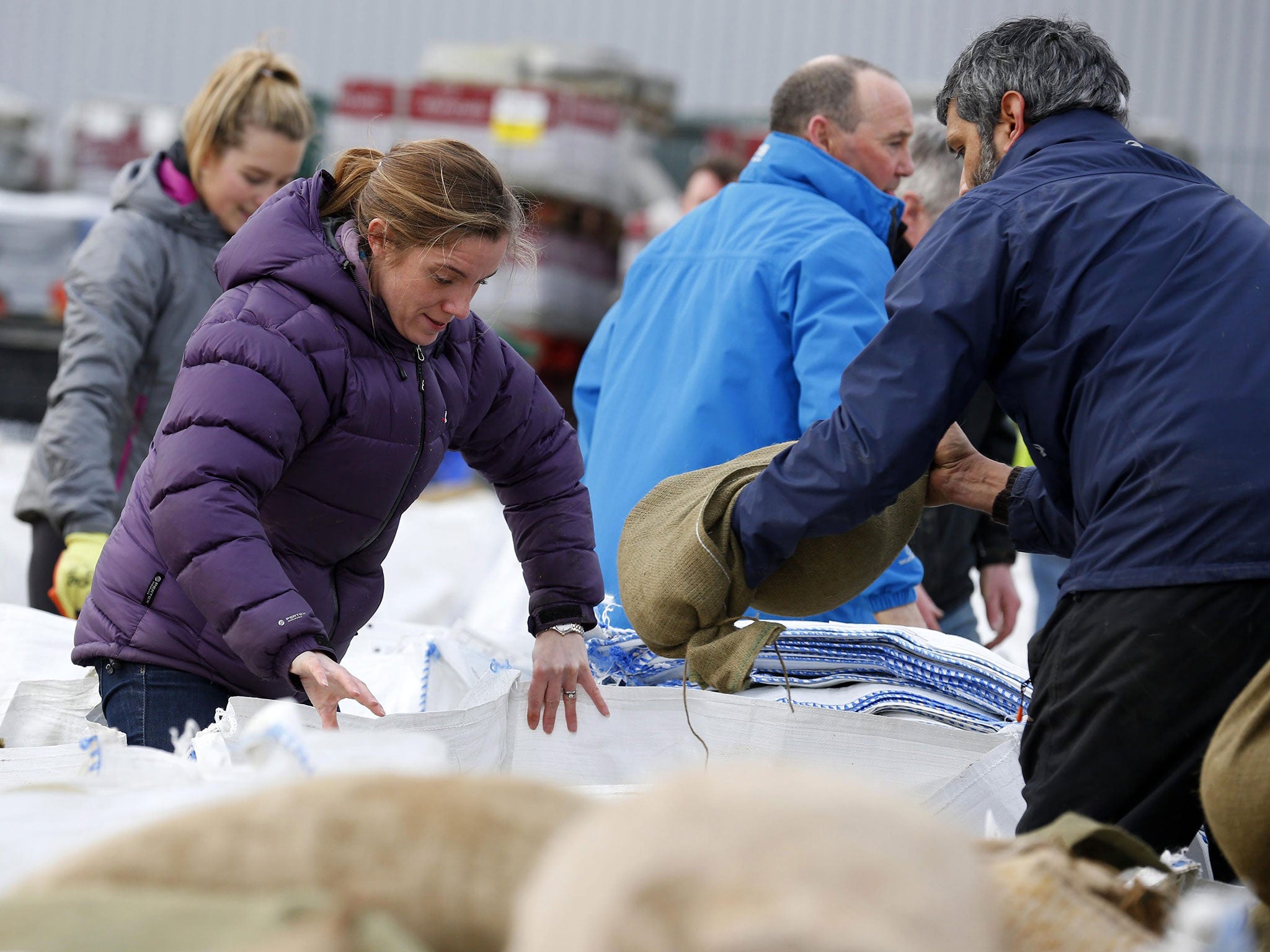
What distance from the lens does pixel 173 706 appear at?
2023mm

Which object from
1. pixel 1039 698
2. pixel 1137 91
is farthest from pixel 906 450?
pixel 1137 91

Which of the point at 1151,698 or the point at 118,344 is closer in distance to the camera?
the point at 1151,698

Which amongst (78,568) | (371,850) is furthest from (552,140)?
(371,850)

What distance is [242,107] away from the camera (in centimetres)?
293

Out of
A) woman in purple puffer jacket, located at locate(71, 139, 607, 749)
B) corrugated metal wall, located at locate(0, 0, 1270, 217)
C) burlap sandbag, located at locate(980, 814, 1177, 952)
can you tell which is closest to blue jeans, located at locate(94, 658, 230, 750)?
woman in purple puffer jacket, located at locate(71, 139, 607, 749)

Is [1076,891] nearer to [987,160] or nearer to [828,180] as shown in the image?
[987,160]

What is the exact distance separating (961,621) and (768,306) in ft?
3.52

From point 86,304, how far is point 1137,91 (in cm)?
1018

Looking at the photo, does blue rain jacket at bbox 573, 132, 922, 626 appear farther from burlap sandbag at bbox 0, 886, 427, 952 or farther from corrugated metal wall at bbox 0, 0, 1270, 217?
corrugated metal wall at bbox 0, 0, 1270, 217

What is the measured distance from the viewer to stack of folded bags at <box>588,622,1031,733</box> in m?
2.23

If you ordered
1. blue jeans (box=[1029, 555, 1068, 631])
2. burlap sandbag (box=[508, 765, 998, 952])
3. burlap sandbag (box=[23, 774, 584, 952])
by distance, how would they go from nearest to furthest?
burlap sandbag (box=[508, 765, 998, 952]), burlap sandbag (box=[23, 774, 584, 952]), blue jeans (box=[1029, 555, 1068, 631])

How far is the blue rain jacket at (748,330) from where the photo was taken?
8.61ft

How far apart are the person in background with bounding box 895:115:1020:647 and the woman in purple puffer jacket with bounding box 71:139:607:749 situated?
1.30 meters

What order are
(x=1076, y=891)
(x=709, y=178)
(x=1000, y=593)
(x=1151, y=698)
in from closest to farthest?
(x=1076, y=891), (x=1151, y=698), (x=1000, y=593), (x=709, y=178)
